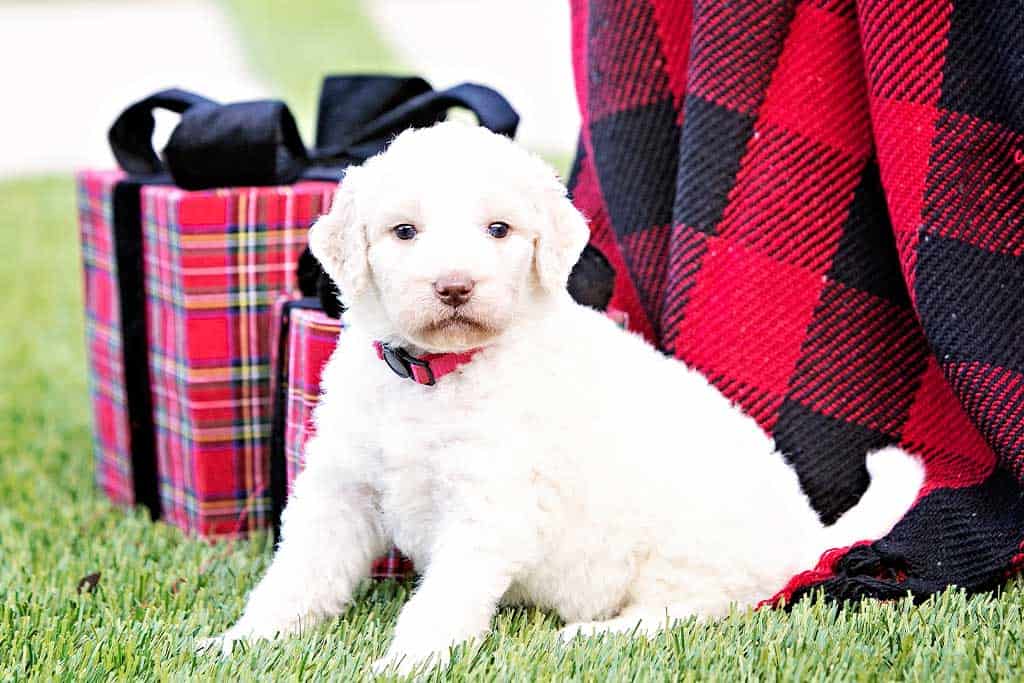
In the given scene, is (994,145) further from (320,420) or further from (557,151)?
(557,151)

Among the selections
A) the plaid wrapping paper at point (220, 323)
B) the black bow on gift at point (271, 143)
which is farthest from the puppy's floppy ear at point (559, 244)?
the plaid wrapping paper at point (220, 323)

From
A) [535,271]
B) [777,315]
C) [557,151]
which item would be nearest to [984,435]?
[777,315]

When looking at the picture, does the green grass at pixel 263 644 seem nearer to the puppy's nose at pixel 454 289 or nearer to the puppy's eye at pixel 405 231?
the puppy's nose at pixel 454 289

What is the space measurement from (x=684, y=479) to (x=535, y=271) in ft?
1.77

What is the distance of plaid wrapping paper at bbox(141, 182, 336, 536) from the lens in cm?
314

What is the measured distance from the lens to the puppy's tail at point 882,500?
9.41ft

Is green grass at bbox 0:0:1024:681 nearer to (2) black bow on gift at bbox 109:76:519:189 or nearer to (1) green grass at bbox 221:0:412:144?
(2) black bow on gift at bbox 109:76:519:189

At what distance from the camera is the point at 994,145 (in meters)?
2.83

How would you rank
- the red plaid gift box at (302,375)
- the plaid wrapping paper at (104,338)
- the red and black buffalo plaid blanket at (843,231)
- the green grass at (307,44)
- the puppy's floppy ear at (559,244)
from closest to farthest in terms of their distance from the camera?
the puppy's floppy ear at (559,244)
the red and black buffalo plaid blanket at (843,231)
the red plaid gift box at (302,375)
the plaid wrapping paper at (104,338)
the green grass at (307,44)

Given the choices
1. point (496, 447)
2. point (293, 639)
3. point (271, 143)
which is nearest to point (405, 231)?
point (496, 447)

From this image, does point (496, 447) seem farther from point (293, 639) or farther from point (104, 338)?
point (104, 338)

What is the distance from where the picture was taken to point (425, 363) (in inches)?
98.9

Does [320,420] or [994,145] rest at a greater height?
[994,145]

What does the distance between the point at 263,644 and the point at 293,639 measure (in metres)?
0.06
